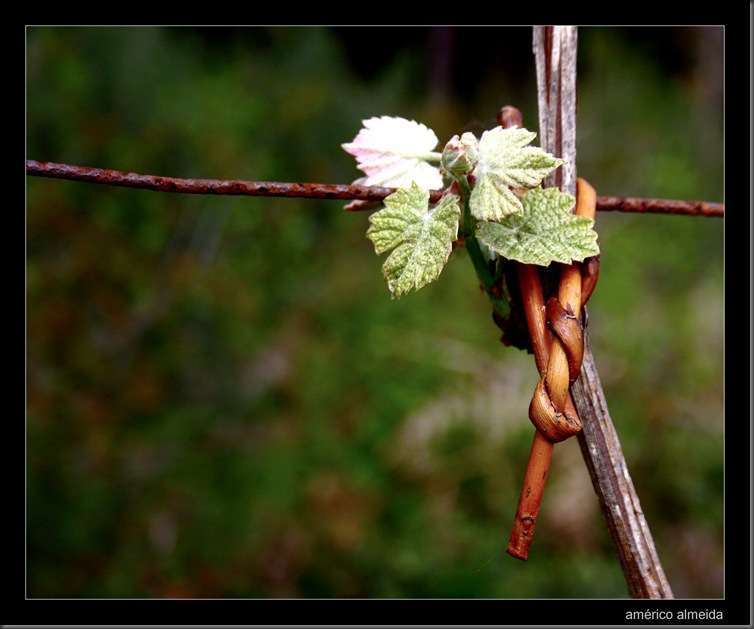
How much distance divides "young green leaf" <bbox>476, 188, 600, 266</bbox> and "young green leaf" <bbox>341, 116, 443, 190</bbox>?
0.08 m

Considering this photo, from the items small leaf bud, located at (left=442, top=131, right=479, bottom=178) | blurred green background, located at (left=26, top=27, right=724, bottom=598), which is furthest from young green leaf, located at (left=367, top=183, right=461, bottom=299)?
blurred green background, located at (left=26, top=27, right=724, bottom=598)

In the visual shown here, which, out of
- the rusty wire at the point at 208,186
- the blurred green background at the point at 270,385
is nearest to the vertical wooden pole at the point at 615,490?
the rusty wire at the point at 208,186

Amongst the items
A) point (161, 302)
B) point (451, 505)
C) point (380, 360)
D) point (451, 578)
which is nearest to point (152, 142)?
point (161, 302)

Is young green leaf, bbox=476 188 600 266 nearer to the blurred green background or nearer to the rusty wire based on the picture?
the rusty wire

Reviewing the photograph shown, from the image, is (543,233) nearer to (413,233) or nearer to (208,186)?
(413,233)

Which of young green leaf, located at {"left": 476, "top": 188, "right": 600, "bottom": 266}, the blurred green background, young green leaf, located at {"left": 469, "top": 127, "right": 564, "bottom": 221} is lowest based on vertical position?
the blurred green background

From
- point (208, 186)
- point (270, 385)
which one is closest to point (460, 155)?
point (208, 186)

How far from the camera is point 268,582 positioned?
2082mm

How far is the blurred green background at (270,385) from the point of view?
80.5 inches

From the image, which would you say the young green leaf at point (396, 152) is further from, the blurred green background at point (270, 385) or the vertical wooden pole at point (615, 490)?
the blurred green background at point (270, 385)

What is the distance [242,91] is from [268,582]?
2.12 m

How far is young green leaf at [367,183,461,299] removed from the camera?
503 millimetres

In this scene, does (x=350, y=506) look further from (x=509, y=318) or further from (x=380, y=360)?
(x=509, y=318)

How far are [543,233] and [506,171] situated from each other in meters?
0.06
